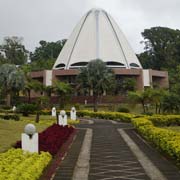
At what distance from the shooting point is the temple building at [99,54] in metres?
59.6

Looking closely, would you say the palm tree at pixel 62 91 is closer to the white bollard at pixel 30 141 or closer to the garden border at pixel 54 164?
the garden border at pixel 54 164

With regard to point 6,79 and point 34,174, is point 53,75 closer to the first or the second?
point 6,79

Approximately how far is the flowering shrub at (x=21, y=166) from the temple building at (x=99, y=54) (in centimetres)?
4955

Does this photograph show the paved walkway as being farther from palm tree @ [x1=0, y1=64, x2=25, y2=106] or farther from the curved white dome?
the curved white dome

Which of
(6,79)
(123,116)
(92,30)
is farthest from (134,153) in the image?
(92,30)

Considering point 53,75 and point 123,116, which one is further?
point 53,75

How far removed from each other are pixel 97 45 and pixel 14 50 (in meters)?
12.9

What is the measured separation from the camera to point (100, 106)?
46375 millimetres

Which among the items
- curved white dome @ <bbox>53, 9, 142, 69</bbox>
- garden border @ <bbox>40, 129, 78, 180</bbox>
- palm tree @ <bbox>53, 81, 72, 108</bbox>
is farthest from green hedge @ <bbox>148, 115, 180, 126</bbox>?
curved white dome @ <bbox>53, 9, 142, 69</bbox>

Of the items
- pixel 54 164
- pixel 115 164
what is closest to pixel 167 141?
pixel 115 164

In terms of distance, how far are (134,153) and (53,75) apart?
48.9 metres

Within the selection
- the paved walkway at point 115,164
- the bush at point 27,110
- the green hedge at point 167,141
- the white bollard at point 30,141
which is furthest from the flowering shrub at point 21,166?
the bush at point 27,110

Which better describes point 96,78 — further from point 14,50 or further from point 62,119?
point 14,50

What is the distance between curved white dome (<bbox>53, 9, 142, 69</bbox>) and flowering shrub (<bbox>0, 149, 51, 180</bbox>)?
5714 centimetres
